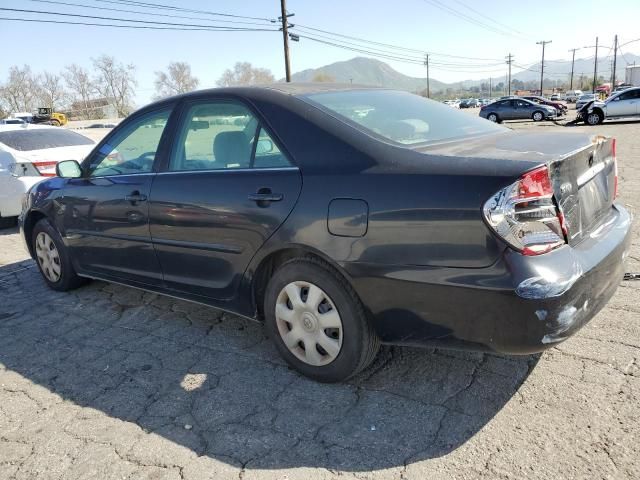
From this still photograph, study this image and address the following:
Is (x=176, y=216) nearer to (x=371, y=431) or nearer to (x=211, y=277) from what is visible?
(x=211, y=277)

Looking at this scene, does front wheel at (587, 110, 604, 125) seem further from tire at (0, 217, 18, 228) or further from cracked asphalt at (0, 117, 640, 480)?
tire at (0, 217, 18, 228)

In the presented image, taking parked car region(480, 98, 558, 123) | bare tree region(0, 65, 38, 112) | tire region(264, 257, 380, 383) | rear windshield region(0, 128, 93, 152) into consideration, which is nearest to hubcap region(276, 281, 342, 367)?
tire region(264, 257, 380, 383)

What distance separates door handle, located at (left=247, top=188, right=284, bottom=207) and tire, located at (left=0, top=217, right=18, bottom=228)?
6.51m

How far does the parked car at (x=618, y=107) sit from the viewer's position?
72.4 feet

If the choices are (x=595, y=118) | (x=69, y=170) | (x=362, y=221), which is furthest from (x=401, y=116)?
(x=595, y=118)

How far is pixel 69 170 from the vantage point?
4.01m

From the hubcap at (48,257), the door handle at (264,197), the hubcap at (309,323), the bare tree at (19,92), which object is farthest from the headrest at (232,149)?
the bare tree at (19,92)

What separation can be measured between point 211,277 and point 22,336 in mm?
1660

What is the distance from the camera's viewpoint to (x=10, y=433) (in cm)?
254

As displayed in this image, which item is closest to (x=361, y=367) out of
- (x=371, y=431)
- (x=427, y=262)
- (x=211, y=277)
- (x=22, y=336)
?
(x=371, y=431)

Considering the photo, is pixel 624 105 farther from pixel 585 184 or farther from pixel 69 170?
pixel 69 170

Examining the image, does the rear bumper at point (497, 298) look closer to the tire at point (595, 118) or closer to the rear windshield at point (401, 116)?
the rear windshield at point (401, 116)

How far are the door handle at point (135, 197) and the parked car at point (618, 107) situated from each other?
2421 cm

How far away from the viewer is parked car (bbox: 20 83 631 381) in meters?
2.10
